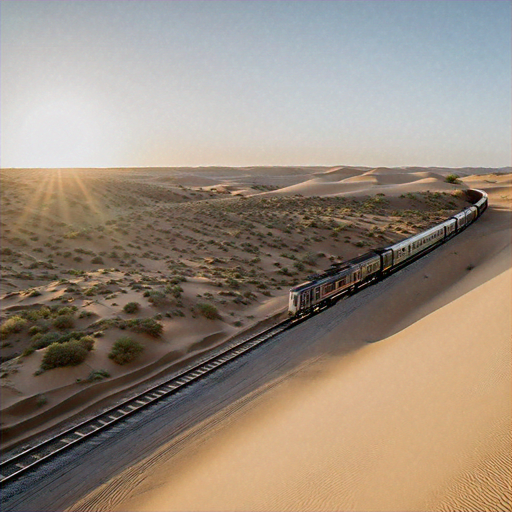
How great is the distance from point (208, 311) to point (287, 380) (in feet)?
28.3

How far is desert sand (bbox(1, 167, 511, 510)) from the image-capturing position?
834 centimetres

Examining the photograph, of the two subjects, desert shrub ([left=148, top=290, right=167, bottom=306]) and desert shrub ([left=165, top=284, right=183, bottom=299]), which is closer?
desert shrub ([left=148, top=290, right=167, bottom=306])

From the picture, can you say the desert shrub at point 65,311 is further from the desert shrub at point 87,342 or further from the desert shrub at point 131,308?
the desert shrub at point 87,342

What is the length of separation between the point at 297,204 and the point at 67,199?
34874mm

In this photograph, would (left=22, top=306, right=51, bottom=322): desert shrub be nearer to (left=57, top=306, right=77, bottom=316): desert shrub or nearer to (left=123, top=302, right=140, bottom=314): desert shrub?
(left=57, top=306, right=77, bottom=316): desert shrub

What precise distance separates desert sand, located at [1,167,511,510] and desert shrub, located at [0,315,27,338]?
0.33m

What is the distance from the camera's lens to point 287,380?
54.8ft

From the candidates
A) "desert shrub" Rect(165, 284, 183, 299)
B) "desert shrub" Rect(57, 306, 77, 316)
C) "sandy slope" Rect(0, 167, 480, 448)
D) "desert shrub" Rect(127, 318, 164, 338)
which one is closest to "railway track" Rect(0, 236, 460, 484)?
"sandy slope" Rect(0, 167, 480, 448)

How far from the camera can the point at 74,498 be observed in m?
11.0

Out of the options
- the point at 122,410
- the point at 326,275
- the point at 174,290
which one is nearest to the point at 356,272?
the point at 326,275

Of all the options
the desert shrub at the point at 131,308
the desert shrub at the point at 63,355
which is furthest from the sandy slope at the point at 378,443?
the desert shrub at the point at 131,308

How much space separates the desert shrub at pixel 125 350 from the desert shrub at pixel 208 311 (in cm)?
536

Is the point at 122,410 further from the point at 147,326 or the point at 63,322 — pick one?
the point at 63,322

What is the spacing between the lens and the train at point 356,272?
23.1 meters
